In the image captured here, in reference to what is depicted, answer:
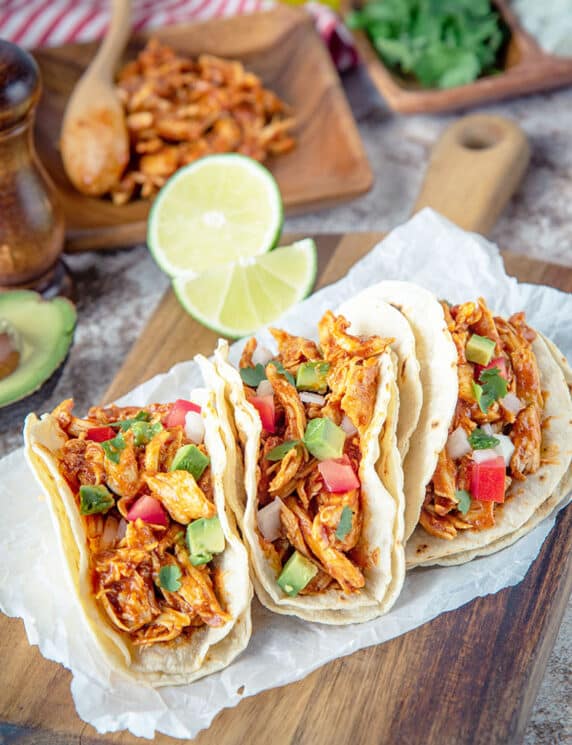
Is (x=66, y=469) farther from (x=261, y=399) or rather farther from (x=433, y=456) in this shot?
(x=433, y=456)

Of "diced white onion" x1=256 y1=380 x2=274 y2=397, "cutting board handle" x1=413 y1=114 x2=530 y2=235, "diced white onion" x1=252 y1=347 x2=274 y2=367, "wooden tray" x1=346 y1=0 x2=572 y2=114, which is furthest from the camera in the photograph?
"wooden tray" x1=346 y1=0 x2=572 y2=114

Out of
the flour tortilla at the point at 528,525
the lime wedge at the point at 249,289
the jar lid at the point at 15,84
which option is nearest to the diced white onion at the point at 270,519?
the flour tortilla at the point at 528,525

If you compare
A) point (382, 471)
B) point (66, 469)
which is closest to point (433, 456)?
point (382, 471)

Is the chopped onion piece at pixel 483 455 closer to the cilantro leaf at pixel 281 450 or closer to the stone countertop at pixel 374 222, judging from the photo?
the cilantro leaf at pixel 281 450

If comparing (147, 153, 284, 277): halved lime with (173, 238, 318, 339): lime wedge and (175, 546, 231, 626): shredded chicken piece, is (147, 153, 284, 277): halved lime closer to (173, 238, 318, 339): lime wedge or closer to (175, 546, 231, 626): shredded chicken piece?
(173, 238, 318, 339): lime wedge

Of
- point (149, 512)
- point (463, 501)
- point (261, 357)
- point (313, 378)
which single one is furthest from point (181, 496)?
point (463, 501)

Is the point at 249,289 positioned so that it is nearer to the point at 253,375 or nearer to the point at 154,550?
the point at 253,375

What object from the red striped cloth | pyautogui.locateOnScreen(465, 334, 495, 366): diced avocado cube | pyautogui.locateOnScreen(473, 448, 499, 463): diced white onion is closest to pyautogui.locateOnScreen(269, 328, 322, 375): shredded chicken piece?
pyautogui.locateOnScreen(465, 334, 495, 366): diced avocado cube
